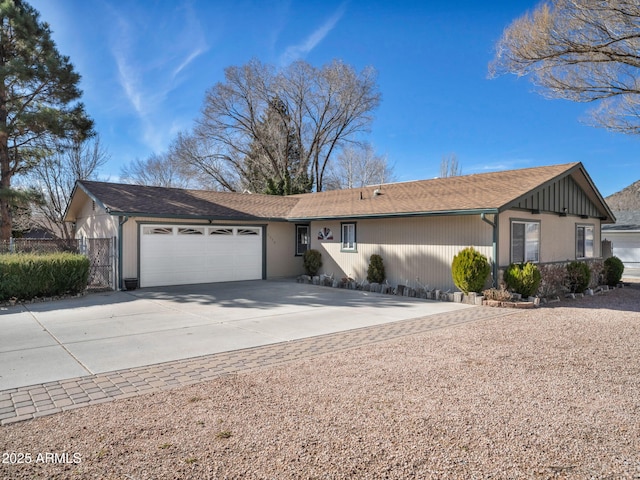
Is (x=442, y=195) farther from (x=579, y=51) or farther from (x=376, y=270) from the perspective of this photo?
(x=579, y=51)

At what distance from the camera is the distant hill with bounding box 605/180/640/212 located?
1560 inches

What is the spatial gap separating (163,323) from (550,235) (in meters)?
11.6

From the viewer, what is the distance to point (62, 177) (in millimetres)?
22484

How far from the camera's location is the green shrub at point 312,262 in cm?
1608

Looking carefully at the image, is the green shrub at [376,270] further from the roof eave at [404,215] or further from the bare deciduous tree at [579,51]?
the bare deciduous tree at [579,51]

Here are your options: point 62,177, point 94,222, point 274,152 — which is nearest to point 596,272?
point 94,222

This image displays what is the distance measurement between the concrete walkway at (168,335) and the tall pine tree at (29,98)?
29.9ft

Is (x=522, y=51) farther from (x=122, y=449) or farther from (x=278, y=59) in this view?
(x=278, y=59)

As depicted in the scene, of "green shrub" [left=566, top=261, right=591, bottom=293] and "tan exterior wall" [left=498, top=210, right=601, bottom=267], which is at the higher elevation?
"tan exterior wall" [left=498, top=210, right=601, bottom=267]

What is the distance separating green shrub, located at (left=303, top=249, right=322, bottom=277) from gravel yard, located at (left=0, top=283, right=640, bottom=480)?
1013 centimetres

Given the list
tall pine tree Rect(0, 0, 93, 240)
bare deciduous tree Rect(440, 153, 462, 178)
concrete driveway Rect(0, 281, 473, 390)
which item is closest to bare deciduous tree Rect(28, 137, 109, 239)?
tall pine tree Rect(0, 0, 93, 240)

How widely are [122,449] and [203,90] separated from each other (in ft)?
106

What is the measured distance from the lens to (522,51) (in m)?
12.0

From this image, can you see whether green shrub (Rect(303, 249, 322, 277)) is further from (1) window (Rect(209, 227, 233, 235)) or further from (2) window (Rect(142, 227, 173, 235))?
(2) window (Rect(142, 227, 173, 235))
